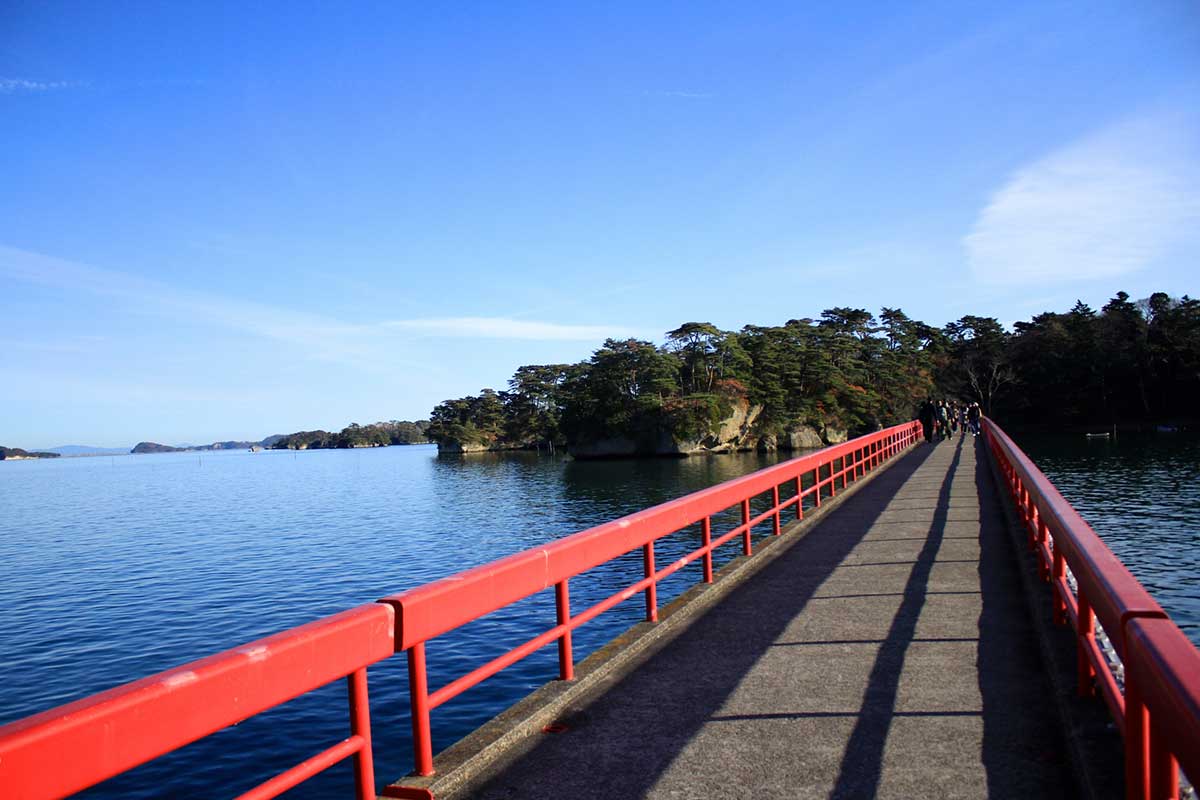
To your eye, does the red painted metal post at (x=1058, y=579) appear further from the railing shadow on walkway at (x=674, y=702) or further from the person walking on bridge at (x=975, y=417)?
the person walking on bridge at (x=975, y=417)

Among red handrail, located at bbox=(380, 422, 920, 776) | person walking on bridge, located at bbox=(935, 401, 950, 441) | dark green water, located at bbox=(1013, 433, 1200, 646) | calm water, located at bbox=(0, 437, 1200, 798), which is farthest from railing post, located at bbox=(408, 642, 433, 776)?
person walking on bridge, located at bbox=(935, 401, 950, 441)

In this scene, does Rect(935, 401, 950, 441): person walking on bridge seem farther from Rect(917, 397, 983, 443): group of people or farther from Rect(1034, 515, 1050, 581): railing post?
Rect(1034, 515, 1050, 581): railing post

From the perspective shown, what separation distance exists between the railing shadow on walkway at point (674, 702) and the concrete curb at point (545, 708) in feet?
0.32

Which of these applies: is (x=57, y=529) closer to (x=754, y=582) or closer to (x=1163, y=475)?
(x=754, y=582)

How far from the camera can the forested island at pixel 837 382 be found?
8638 centimetres

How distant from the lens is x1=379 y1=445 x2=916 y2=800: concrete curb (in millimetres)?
4250

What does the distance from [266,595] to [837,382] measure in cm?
7797

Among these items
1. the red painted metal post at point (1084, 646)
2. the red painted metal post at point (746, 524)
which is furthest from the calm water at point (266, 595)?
the red painted metal post at point (1084, 646)

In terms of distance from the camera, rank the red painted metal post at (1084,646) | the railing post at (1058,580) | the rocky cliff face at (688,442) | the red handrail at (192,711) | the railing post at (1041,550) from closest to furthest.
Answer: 1. the red handrail at (192,711)
2. the red painted metal post at (1084,646)
3. the railing post at (1058,580)
4. the railing post at (1041,550)
5. the rocky cliff face at (688,442)

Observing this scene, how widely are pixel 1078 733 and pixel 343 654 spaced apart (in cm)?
363

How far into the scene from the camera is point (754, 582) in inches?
378

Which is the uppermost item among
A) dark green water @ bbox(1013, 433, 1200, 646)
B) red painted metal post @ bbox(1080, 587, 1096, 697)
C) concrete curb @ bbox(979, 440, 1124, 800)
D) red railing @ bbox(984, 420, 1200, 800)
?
red railing @ bbox(984, 420, 1200, 800)

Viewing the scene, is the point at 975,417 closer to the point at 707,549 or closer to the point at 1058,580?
the point at 707,549

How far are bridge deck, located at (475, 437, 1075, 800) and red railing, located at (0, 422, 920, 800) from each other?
745mm
